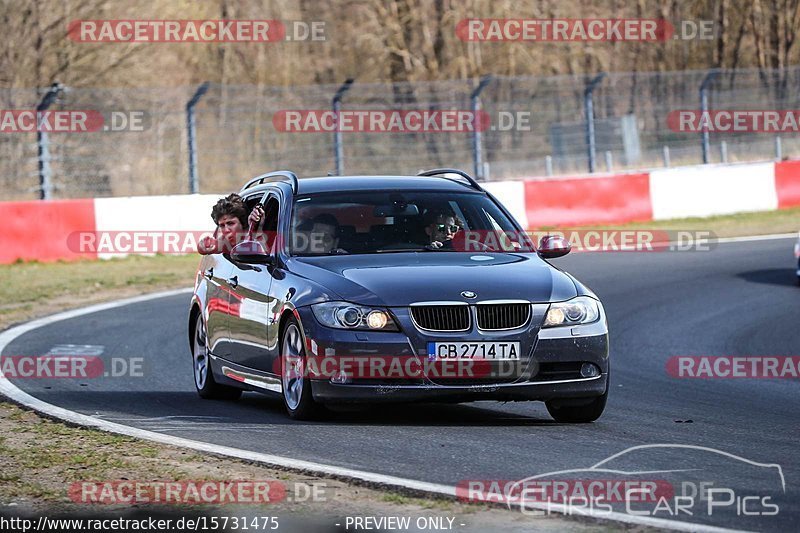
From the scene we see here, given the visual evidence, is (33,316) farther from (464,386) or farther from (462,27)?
(462,27)

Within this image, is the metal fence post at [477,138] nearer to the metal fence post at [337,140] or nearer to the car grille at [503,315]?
the metal fence post at [337,140]

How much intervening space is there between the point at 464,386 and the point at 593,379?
0.82 m

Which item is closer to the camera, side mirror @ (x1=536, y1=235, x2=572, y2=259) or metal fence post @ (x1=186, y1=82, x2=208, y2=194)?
side mirror @ (x1=536, y1=235, x2=572, y2=259)

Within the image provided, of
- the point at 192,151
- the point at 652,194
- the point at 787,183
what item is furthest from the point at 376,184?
the point at 787,183

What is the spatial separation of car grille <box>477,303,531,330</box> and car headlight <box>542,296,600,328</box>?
5.2 inches

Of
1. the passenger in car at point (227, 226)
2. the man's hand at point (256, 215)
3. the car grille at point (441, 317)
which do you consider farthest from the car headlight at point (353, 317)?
the passenger in car at point (227, 226)

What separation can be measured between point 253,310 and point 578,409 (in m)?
2.23

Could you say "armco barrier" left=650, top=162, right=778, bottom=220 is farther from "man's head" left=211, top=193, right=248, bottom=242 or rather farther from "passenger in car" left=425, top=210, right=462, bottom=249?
"passenger in car" left=425, top=210, right=462, bottom=249

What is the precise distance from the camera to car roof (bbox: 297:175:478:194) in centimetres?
988

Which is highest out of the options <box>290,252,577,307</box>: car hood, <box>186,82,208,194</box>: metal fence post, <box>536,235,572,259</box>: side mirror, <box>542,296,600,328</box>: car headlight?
<box>186,82,208,194</box>: metal fence post

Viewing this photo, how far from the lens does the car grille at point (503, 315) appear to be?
8.32 metres

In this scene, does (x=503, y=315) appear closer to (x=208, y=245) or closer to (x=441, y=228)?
(x=441, y=228)

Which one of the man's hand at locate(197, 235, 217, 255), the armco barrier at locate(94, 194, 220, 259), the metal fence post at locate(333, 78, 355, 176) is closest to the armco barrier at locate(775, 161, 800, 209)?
the metal fence post at locate(333, 78, 355, 176)

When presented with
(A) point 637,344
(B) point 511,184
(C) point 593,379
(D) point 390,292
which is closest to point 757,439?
(C) point 593,379
